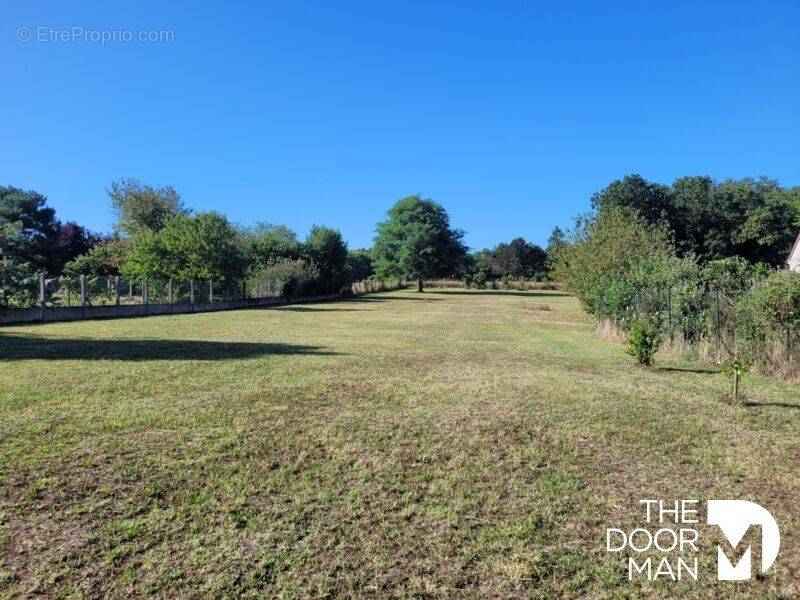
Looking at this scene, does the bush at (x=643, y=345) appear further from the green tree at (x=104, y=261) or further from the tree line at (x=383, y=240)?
the green tree at (x=104, y=261)

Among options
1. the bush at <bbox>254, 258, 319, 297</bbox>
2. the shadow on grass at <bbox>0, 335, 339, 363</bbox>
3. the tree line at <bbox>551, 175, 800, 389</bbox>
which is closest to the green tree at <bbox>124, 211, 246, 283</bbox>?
the bush at <bbox>254, 258, 319, 297</bbox>

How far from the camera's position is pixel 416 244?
2554 inches

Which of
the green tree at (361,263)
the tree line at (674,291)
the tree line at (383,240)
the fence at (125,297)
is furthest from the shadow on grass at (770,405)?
the green tree at (361,263)

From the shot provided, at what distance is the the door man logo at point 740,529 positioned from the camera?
288 centimetres

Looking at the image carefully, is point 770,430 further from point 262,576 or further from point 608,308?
point 608,308

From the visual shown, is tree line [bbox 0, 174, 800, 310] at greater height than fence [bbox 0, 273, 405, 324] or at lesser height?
greater

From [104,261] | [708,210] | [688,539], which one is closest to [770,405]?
[688,539]

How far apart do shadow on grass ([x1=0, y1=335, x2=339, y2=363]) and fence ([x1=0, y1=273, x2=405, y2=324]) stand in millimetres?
7070

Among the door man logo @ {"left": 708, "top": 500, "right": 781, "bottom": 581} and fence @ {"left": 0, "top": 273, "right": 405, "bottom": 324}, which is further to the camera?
fence @ {"left": 0, "top": 273, "right": 405, "bottom": 324}

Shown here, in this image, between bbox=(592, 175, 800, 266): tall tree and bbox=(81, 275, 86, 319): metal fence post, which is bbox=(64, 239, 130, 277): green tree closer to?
bbox=(81, 275, 86, 319): metal fence post

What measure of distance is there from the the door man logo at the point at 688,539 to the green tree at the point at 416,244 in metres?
61.0

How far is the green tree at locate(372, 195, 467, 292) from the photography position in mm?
64938

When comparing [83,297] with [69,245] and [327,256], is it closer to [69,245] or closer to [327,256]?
[327,256]

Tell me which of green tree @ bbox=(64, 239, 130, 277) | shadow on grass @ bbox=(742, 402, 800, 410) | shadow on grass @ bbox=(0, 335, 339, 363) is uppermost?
green tree @ bbox=(64, 239, 130, 277)
